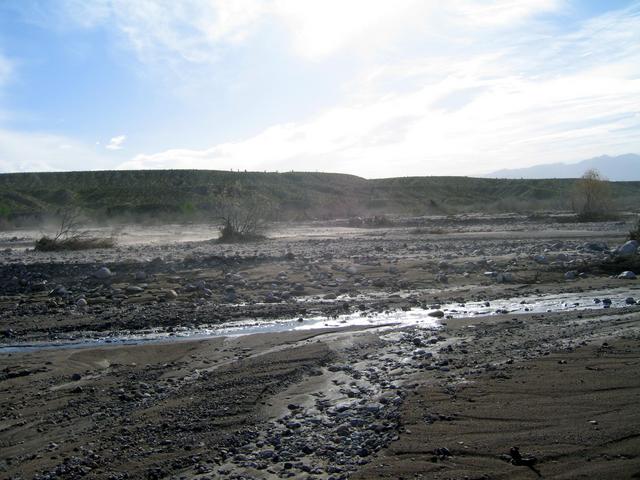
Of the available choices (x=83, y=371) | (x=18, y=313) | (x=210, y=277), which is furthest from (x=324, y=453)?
(x=210, y=277)

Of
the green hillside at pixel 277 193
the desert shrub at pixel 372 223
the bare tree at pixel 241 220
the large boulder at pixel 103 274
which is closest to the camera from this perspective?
the large boulder at pixel 103 274

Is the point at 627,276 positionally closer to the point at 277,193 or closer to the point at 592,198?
the point at 592,198

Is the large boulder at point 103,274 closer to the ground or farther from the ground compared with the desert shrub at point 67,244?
closer to the ground

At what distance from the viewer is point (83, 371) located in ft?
24.1

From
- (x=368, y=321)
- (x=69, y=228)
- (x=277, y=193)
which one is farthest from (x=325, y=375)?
(x=277, y=193)

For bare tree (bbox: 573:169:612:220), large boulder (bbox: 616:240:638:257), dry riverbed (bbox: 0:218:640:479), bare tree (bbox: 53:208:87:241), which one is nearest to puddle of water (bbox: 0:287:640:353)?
dry riverbed (bbox: 0:218:640:479)

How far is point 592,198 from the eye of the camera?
35.6 meters

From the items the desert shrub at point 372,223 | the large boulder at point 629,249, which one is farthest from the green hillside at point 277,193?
the large boulder at point 629,249

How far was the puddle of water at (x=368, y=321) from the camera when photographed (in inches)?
360

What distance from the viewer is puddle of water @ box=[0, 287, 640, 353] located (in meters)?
9.14

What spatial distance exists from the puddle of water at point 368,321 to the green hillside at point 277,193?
1302 inches

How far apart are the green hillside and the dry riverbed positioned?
1240 inches

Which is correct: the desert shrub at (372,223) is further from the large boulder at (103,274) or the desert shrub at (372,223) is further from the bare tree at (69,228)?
the large boulder at (103,274)

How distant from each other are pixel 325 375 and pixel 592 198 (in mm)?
34006
